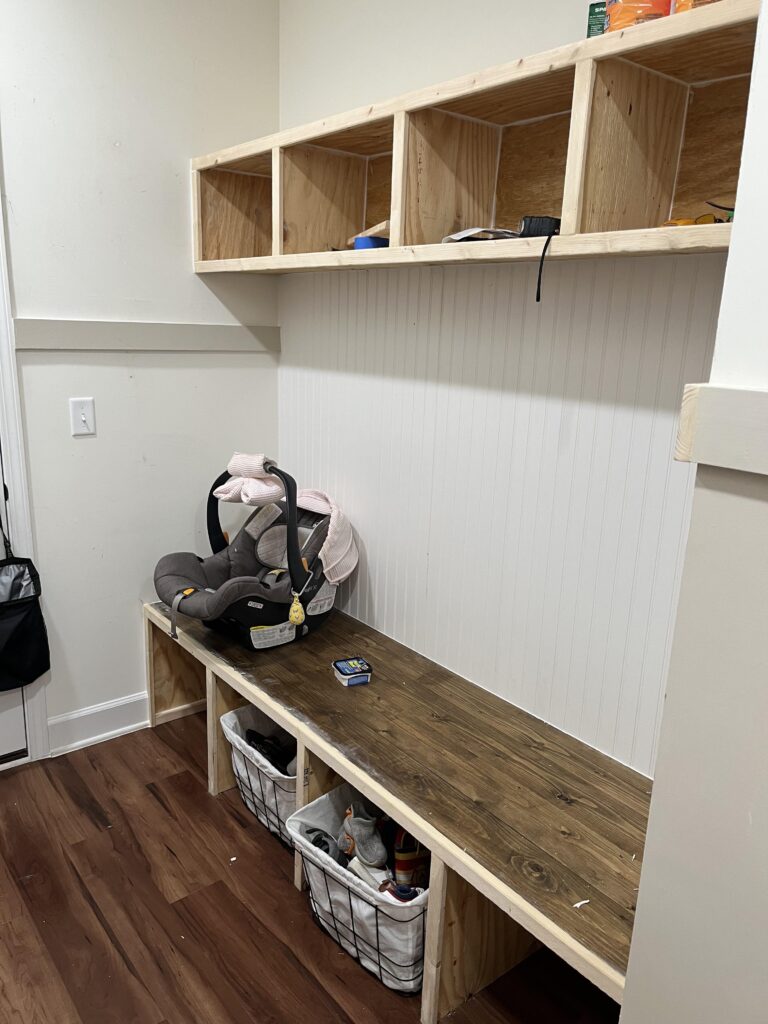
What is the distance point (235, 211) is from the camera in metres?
2.46

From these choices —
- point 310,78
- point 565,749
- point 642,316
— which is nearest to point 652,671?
point 565,749

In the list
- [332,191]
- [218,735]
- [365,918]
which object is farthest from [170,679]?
[332,191]

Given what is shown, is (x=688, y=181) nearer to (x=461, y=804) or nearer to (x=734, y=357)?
(x=734, y=357)

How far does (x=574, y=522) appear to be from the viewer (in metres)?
1.71

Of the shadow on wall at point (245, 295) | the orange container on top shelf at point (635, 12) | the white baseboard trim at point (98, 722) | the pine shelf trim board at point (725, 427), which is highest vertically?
the orange container on top shelf at point (635, 12)

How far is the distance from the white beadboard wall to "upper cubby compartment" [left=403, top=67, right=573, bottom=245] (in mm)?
149

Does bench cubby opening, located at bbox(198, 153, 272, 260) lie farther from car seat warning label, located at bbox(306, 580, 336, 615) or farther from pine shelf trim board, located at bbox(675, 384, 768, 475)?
pine shelf trim board, located at bbox(675, 384, 768, 475)

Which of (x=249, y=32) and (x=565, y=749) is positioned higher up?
(x=249, y=32)

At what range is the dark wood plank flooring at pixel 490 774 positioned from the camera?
1.34 m

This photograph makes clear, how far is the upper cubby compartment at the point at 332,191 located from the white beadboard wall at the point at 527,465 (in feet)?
0.53

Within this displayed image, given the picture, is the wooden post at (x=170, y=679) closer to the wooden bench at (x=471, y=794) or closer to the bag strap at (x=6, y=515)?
the wooden bench at (x=471, y=794)

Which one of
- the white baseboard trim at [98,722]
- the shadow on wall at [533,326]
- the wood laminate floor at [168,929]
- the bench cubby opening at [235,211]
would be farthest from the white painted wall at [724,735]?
the white baseboard trim at [98,722]

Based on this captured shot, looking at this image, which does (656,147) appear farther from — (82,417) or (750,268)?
(82,417)

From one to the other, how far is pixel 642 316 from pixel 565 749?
38.1 inches
